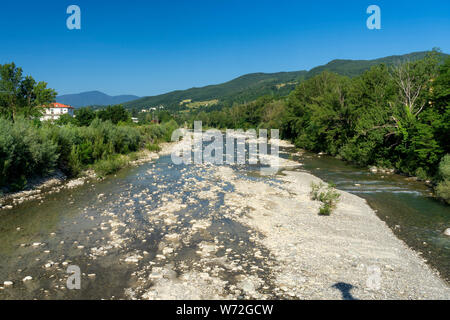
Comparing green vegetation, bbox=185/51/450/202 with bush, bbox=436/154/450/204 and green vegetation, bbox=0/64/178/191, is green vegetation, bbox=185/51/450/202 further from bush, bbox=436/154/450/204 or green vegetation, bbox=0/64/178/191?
green vegetation, bbox=0/64/178/191

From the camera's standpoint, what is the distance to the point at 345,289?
24.8ft

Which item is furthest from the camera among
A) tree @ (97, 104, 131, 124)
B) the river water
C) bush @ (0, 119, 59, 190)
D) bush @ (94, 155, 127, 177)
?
tree @ (97, 104, 131, 124)

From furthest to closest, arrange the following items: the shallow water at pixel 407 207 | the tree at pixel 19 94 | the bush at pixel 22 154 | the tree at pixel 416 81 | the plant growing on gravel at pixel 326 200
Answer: the tree at pixel 19 94 < the tree at pixel 416 81 < the bush at pixel 22 154 < the plant growing on gravel at pixel 326 200 < the shallow water at pixel 407 207

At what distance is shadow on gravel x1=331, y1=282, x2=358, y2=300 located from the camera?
719 cm

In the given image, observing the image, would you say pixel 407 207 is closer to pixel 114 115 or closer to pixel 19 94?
pixel 19 94

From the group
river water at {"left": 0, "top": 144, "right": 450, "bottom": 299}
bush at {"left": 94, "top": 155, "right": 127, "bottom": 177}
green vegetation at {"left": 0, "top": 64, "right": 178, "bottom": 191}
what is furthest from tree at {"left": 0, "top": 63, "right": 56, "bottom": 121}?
river water at {"left": 0, "top": 144, "right": 450, "bottom": 299}

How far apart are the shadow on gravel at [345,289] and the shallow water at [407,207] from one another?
3.33m

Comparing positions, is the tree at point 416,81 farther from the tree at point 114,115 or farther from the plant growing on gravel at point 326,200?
the tree at point 114,115

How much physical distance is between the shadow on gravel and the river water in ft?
6.08

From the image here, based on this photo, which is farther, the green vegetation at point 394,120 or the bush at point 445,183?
the green vegetation at point 394,120

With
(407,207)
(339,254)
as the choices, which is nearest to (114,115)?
(407,207)

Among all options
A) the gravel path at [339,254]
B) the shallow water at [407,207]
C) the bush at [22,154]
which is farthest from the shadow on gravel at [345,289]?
the bush at [22,154]

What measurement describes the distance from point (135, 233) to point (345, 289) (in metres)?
8.14

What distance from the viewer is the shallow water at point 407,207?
34.4ft
